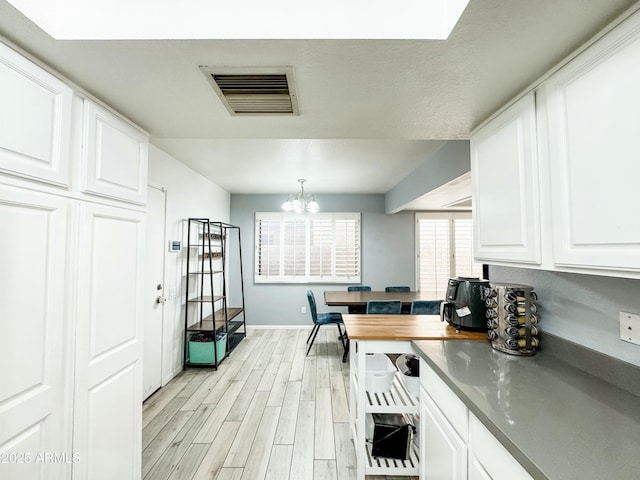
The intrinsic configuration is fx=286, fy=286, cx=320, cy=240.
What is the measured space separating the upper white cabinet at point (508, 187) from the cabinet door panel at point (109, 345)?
1.91 m

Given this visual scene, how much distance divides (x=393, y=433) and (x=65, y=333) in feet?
6.27

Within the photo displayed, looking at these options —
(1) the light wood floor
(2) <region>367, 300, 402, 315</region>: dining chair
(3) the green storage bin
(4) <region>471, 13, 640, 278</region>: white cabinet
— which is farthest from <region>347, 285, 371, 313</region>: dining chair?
(4) <region>471, 13, 640, 278</region>: white cabinet

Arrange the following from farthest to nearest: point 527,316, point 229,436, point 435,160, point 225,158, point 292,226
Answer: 1. point 292,226
2. point 225,158
3. point 435,160
4. point 229,436
5. point 527,316

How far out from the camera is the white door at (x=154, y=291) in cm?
283

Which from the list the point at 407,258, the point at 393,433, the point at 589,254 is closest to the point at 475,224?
the point at 589,254

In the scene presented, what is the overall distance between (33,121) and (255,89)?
0.82m

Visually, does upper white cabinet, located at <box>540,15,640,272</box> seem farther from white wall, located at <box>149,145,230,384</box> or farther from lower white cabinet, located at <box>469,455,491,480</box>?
white wall, located at <box>149,145,230,384</box>

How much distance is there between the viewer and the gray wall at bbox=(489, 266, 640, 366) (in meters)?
1.10

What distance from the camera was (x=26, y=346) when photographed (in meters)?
1.02

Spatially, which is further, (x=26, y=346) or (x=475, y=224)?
(x=475, y=224)

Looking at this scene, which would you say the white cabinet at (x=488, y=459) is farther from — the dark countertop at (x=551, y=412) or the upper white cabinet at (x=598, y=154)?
the upper white cabinet at (x=598, y=154)

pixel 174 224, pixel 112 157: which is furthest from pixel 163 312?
pixel 112 157

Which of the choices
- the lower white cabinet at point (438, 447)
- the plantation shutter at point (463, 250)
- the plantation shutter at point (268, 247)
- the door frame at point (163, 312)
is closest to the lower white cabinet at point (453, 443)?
the lower white cabinet at point (438, 447)

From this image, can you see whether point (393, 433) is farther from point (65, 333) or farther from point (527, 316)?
point (65, 333)
